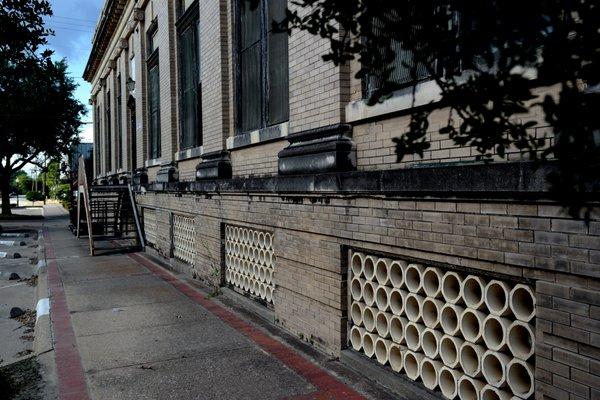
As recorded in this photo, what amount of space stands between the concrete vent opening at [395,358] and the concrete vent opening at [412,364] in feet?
0.29

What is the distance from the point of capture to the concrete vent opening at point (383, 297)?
4557mm

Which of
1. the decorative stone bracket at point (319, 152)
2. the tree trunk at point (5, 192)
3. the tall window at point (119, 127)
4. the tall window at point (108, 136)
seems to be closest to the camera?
the decorative stone bracket at point (319, 152)

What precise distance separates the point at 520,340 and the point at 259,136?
4.85 meters

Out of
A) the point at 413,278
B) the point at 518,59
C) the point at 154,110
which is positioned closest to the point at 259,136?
the point at 413,278

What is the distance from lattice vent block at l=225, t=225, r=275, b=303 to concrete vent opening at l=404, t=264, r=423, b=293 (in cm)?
264

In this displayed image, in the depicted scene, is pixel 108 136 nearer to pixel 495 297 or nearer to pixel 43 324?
pixel 43 324

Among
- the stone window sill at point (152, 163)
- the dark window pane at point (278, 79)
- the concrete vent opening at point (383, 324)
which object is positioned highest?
the dark window pane at point (278, 79)

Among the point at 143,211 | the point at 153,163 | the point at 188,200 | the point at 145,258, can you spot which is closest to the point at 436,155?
the point at 188,200

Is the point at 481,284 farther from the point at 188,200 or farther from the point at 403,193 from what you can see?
the point at 188,200

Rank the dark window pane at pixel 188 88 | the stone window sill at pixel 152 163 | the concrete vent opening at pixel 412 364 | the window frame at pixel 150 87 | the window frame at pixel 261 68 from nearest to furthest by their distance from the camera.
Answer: the concrete vent opening at pixel 412 364 < the window frame at pixel 261 68 < the dark window pane at pixel 188 88 < the stone window sill at pixel 152 163 < the window frame at pixel 150 87

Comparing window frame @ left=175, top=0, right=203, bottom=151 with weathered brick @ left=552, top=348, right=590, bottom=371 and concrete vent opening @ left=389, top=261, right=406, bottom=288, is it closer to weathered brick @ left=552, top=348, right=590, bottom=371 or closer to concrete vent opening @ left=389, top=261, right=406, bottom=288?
concrete vent opening @ left=389, top=261, right=406, bottom=288

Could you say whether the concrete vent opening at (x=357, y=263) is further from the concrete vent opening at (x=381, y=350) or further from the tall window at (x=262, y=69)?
the tall window at (x=262, y=69)

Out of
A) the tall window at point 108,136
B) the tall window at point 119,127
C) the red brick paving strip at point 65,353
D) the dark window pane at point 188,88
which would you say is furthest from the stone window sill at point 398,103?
the tall window at point 108,136

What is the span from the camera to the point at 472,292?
3674 mm
